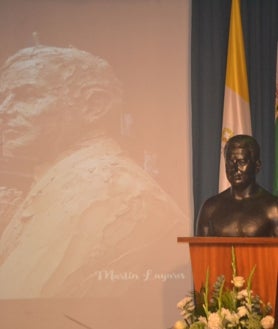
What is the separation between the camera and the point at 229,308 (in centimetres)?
251

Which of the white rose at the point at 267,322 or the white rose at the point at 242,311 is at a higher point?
the white rose at the point at 242,311

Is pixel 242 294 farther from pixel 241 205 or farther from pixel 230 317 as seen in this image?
pixel 241 205

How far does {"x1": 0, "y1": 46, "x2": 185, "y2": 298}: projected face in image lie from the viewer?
15.9 ft

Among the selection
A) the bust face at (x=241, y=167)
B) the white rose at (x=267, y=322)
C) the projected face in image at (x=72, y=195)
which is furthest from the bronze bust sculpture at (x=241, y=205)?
the projected face in image at (x=72, y=195)

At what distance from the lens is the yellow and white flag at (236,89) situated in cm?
485

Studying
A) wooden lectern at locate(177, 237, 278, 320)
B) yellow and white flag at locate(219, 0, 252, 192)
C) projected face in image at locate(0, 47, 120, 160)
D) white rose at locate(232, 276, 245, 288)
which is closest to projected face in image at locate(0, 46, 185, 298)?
projected face in image at locate(0, 47, 120, 160)

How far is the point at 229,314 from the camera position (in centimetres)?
245

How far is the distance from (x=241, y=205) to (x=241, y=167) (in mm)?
181

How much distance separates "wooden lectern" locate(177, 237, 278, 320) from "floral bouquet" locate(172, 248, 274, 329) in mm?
42

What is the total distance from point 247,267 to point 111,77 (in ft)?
9.10

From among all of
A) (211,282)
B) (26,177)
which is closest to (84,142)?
(26,177)

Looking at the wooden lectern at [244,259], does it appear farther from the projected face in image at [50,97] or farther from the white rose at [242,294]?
the projected face in image at [50,97]

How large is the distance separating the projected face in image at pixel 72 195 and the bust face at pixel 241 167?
6.42 ft

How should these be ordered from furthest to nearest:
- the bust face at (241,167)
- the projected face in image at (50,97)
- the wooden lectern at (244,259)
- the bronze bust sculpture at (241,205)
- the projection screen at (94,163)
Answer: the projected face in image at (50,97), the projection screen at (94,163), the bust face at (241,167), the bronze bust sculpture at (241,205), the wooden lectern at (244,259)
